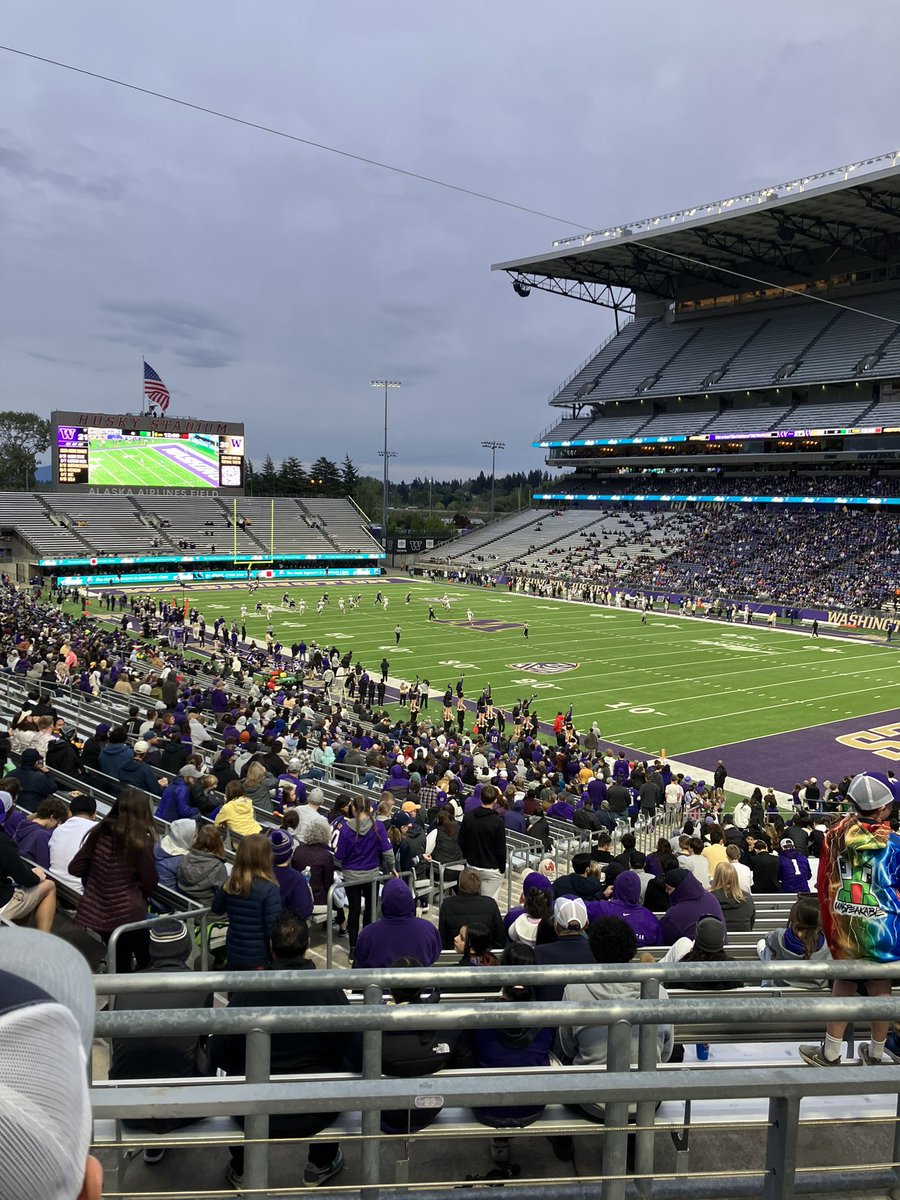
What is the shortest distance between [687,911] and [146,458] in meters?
70.6

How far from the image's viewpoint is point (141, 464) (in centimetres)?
7075

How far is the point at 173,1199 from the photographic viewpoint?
2520 millimetres

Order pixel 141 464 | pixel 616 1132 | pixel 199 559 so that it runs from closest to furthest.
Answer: pixel 616 1132 → pixel 199 559 → pixel 141 464

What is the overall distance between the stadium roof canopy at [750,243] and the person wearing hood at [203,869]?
186 feet

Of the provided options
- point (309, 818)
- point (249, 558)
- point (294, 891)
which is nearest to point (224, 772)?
point (309, 818)

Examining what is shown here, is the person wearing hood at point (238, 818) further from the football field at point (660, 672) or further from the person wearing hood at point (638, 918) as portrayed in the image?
the football field at point (660, 672)

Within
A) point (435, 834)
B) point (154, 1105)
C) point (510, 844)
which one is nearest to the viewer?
point (154, 1105)

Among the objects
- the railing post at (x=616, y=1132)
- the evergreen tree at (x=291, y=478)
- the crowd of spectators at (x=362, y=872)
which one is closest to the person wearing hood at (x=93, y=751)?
the crowd of spectators at (x=362, y=872)

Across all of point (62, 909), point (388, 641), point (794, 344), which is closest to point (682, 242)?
point (794, 344)

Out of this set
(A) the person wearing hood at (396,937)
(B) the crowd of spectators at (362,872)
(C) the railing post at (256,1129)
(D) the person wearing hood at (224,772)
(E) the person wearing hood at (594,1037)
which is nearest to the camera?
(C) the railing post at (256,1129)

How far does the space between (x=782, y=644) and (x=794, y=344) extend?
43.1m

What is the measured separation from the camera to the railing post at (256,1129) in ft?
7.94

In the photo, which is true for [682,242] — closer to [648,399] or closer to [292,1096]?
[648,399]

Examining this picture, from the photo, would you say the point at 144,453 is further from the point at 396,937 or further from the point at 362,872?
the point at 396,937
